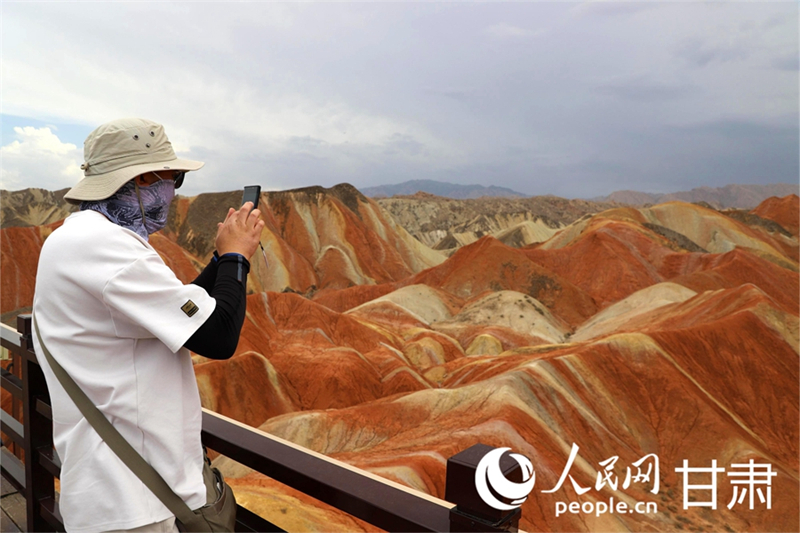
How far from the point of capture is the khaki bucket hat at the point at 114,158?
72.9 inches

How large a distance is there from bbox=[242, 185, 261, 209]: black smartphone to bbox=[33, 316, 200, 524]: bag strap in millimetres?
849

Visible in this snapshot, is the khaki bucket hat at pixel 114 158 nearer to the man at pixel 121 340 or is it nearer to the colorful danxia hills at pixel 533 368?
the man at pixel 121 340

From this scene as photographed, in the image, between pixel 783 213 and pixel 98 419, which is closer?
pixel 98 419

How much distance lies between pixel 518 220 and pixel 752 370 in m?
57.5

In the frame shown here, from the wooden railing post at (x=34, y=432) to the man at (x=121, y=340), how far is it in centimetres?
155

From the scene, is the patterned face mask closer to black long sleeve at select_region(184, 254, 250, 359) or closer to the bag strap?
black long sleeve at select_region(184, 254, 250, 359)

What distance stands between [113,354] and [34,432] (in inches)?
77.8

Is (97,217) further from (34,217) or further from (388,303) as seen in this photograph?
(34,217)

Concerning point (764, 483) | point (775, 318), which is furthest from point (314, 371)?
point (775, 318)

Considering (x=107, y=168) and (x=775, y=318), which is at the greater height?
(x=107, y=168)

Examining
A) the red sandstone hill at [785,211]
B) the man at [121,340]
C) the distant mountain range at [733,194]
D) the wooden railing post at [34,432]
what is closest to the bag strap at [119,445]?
the man at [121,340]

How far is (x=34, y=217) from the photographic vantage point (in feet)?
160

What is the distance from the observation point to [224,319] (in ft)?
5.68

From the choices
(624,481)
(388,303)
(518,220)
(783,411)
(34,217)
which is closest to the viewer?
(624,481)
